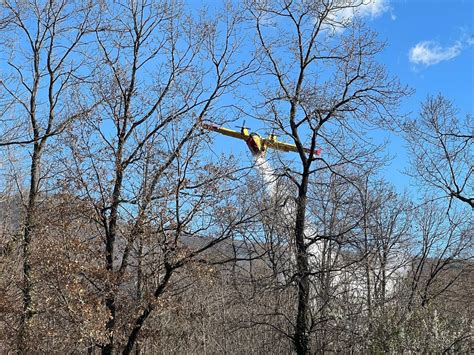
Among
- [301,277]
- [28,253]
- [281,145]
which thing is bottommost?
[301,277]

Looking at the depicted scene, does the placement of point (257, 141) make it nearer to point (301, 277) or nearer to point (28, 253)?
point (301, 277)

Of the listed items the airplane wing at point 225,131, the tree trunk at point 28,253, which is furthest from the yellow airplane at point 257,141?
the tree trunk at point 28,253

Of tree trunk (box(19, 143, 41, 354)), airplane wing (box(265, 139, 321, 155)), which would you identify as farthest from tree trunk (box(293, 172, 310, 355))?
tree trunk (box(19, 143, 41, 354))

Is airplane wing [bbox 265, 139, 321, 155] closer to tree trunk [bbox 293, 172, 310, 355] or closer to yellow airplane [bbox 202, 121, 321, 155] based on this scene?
yellow airplane [bbox 202, 121, 321, 155]

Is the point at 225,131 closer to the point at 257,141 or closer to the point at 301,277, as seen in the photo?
the point at 257,141

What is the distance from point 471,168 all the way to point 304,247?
7031 mm

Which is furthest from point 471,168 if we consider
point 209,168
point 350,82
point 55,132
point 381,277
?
point 55,132

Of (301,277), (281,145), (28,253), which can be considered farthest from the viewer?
(281,145)

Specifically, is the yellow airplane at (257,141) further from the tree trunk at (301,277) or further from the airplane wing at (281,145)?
the tree trunk at (301,277)

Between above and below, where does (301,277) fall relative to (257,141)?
below

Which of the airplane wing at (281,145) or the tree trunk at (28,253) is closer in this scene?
the tree trunk at (28,253)

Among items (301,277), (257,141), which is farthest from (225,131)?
(301,277)

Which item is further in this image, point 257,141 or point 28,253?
point 257,141

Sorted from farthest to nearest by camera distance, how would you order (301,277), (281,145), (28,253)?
(281,145) < (301,277) < (28,253)
